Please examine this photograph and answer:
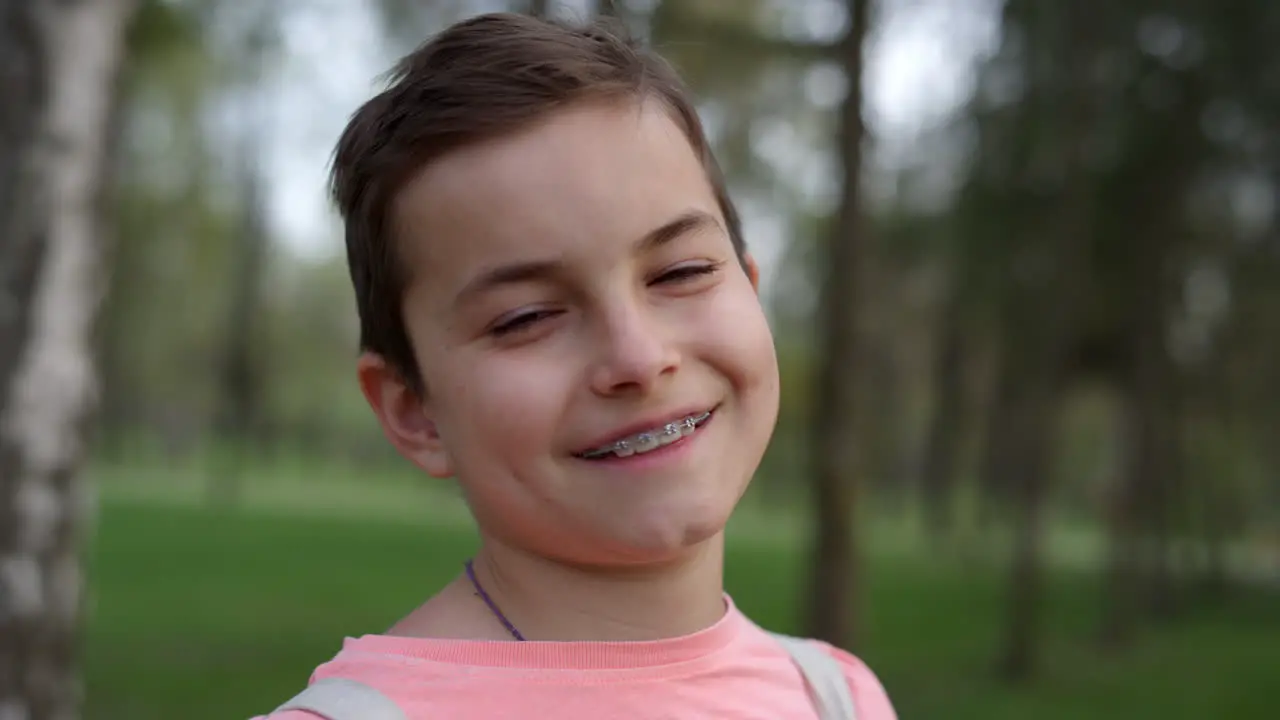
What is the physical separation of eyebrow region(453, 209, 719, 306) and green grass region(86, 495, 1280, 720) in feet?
26.2

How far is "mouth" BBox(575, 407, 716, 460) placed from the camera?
3.77ft

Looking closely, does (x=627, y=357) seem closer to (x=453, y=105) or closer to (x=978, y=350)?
(x=453, y=105)

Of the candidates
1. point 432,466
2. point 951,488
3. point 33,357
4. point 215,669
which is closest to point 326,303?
point 951,488

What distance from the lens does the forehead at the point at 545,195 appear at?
114 cm

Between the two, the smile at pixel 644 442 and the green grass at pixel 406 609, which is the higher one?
the smile at pixel 644 442

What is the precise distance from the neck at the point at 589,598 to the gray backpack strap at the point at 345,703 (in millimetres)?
160

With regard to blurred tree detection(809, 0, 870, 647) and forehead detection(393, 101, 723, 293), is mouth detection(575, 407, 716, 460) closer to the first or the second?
forehead detection(393, 101, 723, 293)

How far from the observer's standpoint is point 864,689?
1438 millimetres

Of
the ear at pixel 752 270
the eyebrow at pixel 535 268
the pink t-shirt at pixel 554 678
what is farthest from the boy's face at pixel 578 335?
the ear at pixel 752 270

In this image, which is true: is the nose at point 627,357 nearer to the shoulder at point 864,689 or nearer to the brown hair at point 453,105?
the brown hair at point 453,105

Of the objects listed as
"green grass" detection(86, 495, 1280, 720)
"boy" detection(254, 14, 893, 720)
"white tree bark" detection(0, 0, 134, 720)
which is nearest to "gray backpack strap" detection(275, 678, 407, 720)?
"boy" detection(254, 14, 893, 720)

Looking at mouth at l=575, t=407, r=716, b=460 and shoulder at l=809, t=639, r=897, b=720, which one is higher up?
mouth at l=575, t=407, r=716, b=460

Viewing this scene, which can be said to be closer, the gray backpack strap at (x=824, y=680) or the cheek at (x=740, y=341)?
the cheek at (x=740, y=341)

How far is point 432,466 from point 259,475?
41481mm
